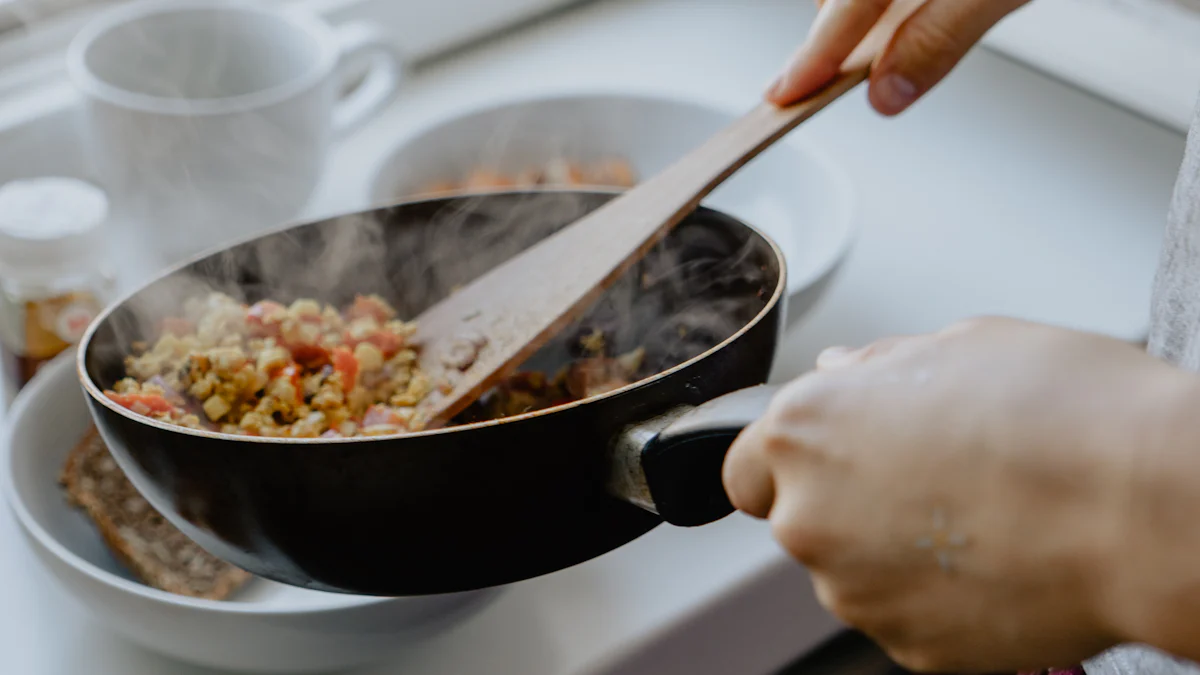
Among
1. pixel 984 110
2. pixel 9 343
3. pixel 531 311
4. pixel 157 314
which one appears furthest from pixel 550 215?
pixel 984 110

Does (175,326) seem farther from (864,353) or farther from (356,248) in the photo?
(864,353)

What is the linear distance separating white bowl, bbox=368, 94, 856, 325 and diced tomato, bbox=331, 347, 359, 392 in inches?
9.6

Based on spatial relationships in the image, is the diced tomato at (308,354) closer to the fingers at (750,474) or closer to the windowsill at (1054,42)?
the fingers at (750,474)

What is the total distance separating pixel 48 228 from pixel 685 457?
0.46 metres

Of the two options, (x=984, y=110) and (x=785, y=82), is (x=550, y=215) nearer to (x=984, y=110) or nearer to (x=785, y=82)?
(x=785, y=82)

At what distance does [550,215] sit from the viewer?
668 mm

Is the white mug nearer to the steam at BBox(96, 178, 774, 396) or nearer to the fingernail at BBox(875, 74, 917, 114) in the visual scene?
the steam at BBox(96, 178, 774, 396)

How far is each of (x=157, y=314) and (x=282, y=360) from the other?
0.23ft

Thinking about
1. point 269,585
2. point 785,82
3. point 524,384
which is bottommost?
point 269,585

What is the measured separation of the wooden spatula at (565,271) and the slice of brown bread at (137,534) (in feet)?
0.52

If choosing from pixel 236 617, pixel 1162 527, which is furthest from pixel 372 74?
pixel 1162 527

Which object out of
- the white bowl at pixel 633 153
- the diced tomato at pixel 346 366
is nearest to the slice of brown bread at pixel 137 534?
the diced tomato at pixel 346 366

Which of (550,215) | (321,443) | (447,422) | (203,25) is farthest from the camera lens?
(203,25)

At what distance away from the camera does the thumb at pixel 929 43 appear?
59 centimetres
